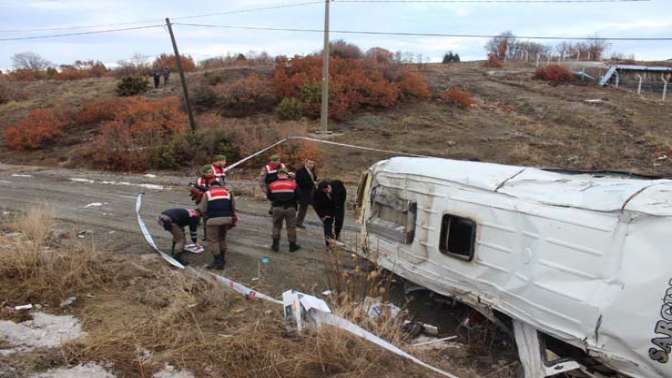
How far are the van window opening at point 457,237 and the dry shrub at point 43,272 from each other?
14.1 ft

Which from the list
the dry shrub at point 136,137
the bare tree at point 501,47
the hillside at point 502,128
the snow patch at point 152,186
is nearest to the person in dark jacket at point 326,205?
the snow patch at point 152,186

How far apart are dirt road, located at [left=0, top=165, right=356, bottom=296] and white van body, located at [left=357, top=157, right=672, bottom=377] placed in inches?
76.9

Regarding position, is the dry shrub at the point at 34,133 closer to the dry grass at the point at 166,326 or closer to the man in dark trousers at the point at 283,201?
the dry grass at the point at 166,326

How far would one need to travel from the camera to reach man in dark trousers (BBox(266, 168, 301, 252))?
7.91m

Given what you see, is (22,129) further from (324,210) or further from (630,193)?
(630,193)

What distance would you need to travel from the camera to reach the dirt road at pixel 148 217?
24.7ft

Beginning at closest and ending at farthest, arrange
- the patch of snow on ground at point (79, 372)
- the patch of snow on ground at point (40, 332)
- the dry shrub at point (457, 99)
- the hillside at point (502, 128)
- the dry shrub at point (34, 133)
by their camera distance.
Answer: the patch of snow on ground at point (79, 372) < the patch of snow on ground at point (40, 332) < the hillside at point (502, 128) < the dry shrub at point (34, 133) < the dry shrub at point (457, 99)

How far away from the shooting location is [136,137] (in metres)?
20.3

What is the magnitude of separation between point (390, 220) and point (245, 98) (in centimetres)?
2122

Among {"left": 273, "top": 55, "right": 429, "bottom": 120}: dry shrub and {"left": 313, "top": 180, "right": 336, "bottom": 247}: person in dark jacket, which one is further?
{"left": 273, "top": 55, "right": 429, "bottom": 120}: dry shrub

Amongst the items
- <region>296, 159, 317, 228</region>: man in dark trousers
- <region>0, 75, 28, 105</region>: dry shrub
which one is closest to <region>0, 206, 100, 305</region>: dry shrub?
<region>296, 159, 317, 228</region>: man in dark trousers

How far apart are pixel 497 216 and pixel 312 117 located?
20.8m

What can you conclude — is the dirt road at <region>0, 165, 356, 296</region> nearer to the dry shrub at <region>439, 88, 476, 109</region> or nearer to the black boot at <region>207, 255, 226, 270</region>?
the black boot at <region>207, 255, 226, 270</region>

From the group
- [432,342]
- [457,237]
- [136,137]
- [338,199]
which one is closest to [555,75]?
[136,137]
